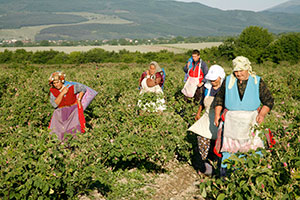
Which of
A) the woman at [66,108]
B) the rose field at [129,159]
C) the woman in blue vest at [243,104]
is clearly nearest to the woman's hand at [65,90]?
the woman at [66,108]

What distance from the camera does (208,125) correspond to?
4.63 metres

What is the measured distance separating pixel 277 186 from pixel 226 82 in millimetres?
1553

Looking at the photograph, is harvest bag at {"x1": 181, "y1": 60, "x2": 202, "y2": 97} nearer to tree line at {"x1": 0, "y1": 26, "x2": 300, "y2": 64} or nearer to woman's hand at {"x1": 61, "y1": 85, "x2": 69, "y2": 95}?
woman's hand at {"x1": 61, "y1": 85, "x2": 69, "y2": 95}

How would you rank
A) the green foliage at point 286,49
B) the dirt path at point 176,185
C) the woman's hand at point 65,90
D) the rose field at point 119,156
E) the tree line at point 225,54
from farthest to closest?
the tree line at point 225,54, the green foliage at point 286,49, the woman's hand at point 65,90, the dirt path at point 176,185, the rose field at point 119,156

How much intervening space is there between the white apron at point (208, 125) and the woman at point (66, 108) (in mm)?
2000

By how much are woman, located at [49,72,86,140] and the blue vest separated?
2663 mm

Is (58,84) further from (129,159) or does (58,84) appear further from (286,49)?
(286,49)

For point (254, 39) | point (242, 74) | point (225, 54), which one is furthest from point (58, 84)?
point (254, 39)

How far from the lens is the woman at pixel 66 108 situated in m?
5.25

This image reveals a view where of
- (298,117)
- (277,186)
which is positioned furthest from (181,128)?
(277,186)

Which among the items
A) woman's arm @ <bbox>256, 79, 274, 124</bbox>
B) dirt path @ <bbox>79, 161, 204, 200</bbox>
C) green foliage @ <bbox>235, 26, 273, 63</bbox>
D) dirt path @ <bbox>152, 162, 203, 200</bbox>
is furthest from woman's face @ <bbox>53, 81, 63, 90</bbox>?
green foliage @ <bbox>235, 26, 273, 63</bbox>

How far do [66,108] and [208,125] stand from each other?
239 cm

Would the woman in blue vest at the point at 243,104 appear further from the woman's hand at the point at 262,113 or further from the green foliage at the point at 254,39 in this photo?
the green foliage at the point at 254,39

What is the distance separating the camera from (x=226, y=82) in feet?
12.8
